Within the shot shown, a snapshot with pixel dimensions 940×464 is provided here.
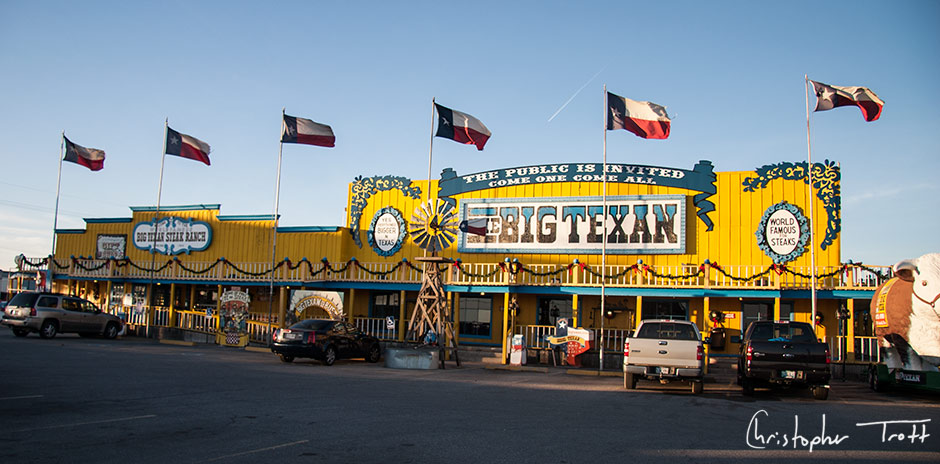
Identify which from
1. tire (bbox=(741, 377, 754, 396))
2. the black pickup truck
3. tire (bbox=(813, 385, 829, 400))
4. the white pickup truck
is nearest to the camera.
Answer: the black pickup truck

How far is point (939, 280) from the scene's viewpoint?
52.7 feet

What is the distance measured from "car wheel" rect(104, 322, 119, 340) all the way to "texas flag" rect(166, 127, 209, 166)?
7.56 m

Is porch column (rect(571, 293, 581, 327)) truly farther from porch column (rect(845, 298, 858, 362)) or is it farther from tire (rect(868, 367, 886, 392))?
tire (rect(868, 367, 886, 392))

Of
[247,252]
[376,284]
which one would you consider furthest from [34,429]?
[247,252]

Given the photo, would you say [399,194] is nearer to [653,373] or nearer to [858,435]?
[653,373]

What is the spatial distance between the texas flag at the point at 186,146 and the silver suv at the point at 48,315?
7.31 meters

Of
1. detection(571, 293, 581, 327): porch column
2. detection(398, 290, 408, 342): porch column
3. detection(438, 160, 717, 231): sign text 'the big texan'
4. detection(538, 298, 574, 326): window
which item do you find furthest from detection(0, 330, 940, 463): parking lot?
detection(438, 160, 717, 231): sign text 'the big texan'

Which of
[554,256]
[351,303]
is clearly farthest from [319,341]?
[554,256]

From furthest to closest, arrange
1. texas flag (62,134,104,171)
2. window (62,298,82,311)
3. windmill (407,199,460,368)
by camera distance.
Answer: texas flag (62,134,104,171)
window (62,298,82,311)
windmill (407,199,460,368)

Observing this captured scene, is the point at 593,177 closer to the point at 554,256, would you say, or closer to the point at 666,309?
the point at 554,256

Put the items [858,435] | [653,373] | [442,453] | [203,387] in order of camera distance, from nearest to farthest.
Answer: [442,453]
[858,435]
[203,387]
[653,373]

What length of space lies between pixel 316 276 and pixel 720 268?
15945 mm

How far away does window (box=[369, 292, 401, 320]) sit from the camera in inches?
1195
